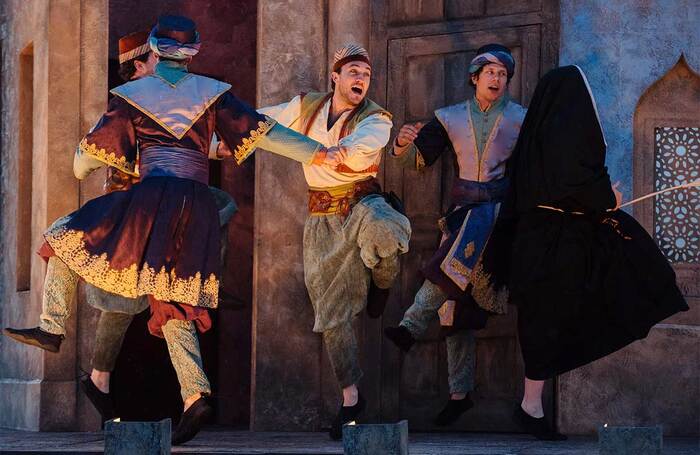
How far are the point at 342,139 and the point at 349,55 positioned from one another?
569mm

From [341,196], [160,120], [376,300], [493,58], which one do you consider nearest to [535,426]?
[376,300]

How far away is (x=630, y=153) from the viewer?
28.8 ft

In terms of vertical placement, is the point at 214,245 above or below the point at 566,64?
below

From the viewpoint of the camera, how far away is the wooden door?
29.3 feet

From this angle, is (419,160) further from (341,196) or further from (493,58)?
(493,58)


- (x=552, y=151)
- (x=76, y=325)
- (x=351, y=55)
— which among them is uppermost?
(x=351, y=55)

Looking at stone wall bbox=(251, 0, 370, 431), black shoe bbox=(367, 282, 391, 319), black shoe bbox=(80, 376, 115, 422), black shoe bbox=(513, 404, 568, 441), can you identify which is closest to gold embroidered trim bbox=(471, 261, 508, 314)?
black shoe bbox=(367, 282, 391, 319)

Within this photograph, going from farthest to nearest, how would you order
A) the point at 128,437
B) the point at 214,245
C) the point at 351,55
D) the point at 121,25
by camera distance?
the point at 121,25
the point at 351,55
the point at 214,245
the point at 128,437

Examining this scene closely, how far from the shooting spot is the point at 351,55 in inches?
332

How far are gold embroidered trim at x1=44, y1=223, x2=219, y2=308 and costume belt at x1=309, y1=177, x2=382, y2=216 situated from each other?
1178 mm

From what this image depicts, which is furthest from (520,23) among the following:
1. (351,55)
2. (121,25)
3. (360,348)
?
(121,25)

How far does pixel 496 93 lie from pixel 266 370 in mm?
2160

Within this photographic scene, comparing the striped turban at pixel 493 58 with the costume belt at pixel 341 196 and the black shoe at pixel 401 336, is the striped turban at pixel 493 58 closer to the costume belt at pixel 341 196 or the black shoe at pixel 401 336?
the costume belt at pixel 341 196

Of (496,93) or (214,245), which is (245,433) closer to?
(214,245)
